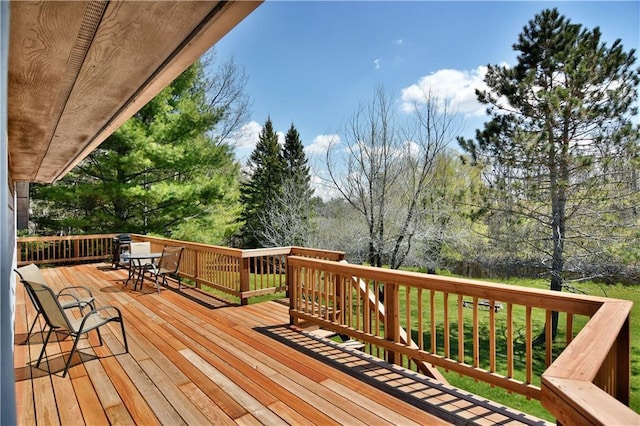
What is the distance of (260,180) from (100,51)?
68.2 feet

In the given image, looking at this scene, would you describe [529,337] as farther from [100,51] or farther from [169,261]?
[169,261]

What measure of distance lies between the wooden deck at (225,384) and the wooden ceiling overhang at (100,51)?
7.29 ft

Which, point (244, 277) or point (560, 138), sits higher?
point (560, 138)

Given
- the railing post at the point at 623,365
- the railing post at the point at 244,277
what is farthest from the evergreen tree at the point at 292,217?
the railing post at the point at 623,365

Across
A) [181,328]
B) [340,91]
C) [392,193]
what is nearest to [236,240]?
[340,91]

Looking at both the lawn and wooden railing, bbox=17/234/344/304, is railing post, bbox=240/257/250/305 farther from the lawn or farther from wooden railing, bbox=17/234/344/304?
the lawn

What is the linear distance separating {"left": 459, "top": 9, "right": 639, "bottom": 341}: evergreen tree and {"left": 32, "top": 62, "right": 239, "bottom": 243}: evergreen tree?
29.1 ft

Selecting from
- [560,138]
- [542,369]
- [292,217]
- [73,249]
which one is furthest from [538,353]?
[73,249]

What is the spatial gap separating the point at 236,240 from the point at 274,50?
11.1m

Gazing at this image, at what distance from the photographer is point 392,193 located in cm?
1174

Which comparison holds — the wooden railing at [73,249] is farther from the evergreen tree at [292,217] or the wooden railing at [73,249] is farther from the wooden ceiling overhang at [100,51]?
the wooden ceiling overhang at [100,51]

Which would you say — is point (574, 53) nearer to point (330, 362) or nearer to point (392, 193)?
point (392, 193)

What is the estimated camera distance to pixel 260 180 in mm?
22250

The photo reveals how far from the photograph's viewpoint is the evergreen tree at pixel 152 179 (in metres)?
11.1
